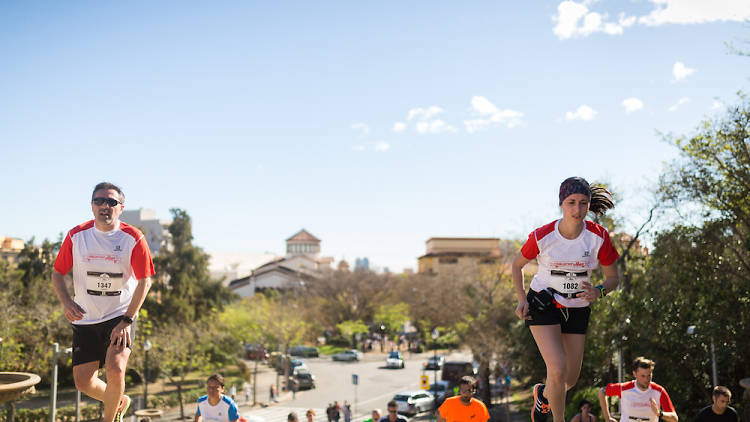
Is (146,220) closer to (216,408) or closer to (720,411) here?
(216,408)

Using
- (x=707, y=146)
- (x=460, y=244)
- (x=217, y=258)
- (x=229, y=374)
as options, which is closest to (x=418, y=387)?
(x=229, y=374)

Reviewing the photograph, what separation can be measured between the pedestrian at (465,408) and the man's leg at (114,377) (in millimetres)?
4338

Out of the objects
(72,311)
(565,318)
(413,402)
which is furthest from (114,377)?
(413,402)

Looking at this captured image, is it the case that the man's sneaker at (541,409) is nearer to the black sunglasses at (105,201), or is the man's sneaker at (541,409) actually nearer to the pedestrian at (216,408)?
the pedestrian at (216,408)

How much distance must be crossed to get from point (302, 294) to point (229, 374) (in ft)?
86.4

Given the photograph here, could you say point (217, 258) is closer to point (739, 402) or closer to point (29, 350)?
point (29, 350)

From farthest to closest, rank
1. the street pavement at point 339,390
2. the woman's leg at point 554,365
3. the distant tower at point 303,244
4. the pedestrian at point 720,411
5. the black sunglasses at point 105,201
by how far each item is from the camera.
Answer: the distant tower at point 303,244 → the street pavement at point 339,390 → the pedestrian at point 720,411 → the black sunglasses at point 105,201 → the woman's leg at point 554,365

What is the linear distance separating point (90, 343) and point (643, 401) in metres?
6.28

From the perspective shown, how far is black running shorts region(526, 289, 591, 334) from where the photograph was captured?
516 cm

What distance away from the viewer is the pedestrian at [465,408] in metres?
7.83

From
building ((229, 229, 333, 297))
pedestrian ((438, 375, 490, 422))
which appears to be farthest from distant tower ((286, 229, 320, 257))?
pedestrian ((438, 375, 490, 422))

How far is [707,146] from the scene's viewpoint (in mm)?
17359

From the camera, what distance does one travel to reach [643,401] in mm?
7234

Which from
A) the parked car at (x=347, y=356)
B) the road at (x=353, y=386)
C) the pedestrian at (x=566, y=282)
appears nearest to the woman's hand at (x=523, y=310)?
the pedestrian at (x=566, y=282)
